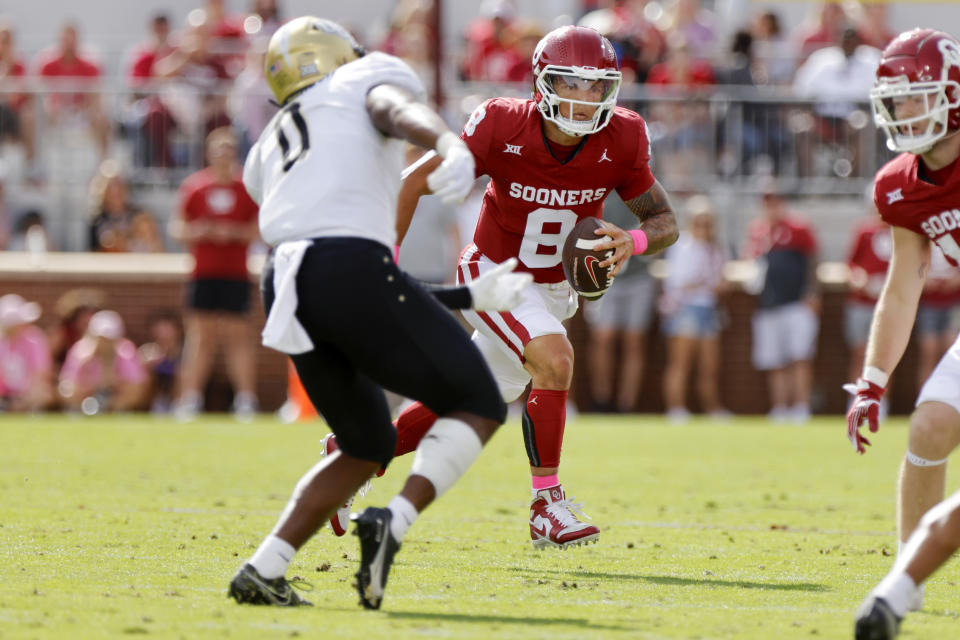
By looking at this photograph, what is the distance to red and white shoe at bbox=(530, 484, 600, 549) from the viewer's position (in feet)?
19.7

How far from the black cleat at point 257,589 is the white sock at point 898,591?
1.75 m

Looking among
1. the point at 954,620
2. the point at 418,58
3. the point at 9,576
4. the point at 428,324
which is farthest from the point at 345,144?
the point at 418,58

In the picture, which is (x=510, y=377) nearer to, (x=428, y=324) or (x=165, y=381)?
(x=428, y=324)

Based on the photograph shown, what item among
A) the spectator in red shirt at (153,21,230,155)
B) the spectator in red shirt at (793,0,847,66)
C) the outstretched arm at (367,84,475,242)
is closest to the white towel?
Result: the outstretched arm at (367,84,475,242)

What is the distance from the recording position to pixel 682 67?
1595 centimetres

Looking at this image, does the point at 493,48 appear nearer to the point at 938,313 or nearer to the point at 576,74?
the point at 938,313

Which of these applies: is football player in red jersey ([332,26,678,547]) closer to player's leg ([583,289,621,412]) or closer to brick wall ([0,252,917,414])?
player's leg ([583,289,621,412])

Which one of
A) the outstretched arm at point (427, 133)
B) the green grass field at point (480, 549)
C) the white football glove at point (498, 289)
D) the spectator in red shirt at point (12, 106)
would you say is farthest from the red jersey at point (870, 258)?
the outstretched arm at point (427, 133)

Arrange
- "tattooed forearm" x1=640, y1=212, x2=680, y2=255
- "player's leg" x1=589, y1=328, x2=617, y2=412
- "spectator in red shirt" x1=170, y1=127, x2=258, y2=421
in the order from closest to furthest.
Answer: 1. "tattooed forearm" x1=640, y1=212, x2=680, y2=255
2. "spectator in red shirt" x1=170, y1=127, x2=258, y2=421
3. "player's leg" x1=589, y1=328, x2=617, y2=412

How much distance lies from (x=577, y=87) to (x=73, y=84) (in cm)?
1142

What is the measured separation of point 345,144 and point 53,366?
1095 centimetres

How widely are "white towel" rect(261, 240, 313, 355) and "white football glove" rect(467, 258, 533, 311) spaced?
0.53 metres

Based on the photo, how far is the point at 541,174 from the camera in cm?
629

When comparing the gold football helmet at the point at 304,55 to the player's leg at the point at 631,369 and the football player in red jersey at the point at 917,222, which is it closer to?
the football player in red jersey at the point at 917,222
